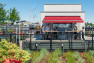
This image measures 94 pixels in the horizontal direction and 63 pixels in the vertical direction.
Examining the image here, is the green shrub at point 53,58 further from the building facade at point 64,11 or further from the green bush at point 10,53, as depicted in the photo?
the building facade at point 64,11

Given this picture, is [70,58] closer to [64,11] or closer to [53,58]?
[53,58]

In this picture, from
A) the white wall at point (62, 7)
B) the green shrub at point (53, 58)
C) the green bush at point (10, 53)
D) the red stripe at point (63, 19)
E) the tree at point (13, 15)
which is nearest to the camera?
the green bush at point (10, 53)

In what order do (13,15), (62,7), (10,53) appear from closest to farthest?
(10,53), (62,7), (13,15)

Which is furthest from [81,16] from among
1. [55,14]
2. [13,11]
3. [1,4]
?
[13,11]

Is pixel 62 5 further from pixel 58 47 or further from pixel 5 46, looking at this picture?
pixel 5 46

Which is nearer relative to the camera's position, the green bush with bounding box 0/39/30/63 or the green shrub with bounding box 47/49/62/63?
the green bush with bounding box 0/39/30/63

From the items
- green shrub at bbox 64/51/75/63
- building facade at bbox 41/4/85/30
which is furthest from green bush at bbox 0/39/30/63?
building facade at bbox 41/4/85/30

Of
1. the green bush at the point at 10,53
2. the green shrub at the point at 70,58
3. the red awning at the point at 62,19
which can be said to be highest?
the red awning at the point at 62,19

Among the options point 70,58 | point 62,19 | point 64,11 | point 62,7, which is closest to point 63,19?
point 62,19

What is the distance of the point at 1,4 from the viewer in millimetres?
30156

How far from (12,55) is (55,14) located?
508 inches

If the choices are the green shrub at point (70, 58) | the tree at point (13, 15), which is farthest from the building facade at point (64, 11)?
the tree at point (13, 15)

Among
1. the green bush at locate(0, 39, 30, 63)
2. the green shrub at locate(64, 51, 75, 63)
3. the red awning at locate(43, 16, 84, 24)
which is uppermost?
the red awning at locate(43, 16, 84, 24)

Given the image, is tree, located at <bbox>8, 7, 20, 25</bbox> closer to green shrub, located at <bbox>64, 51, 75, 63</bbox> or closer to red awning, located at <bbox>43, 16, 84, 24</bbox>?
red awning, located at <bbox>43, 16, 84, 24</bbox>
